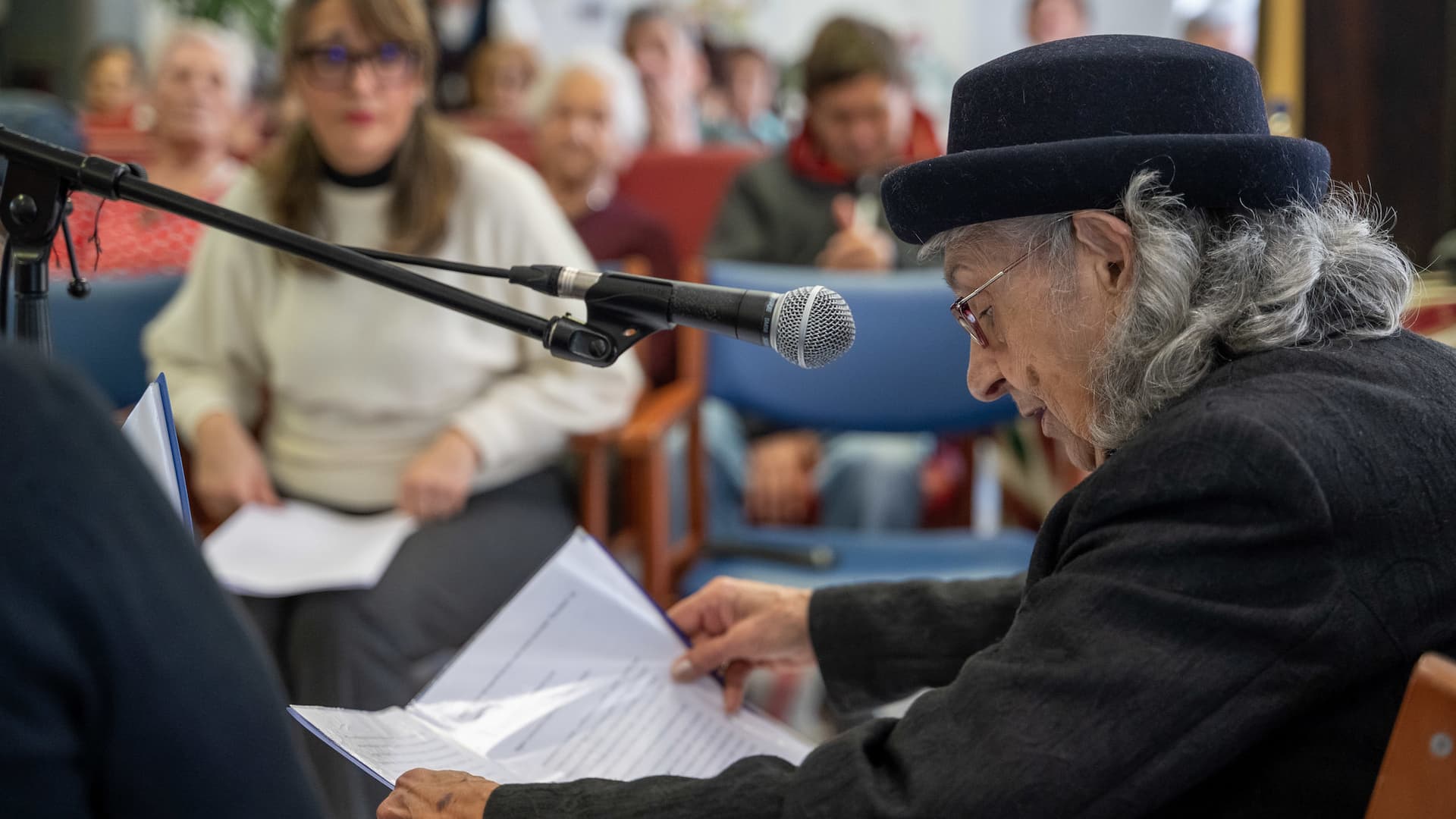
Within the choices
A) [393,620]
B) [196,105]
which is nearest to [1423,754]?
[393,620]

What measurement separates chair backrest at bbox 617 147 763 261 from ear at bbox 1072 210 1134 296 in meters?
3.01

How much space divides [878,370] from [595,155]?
1139mm

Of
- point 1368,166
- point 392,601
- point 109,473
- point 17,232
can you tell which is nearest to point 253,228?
point 17,232

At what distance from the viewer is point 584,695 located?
3.80 feet

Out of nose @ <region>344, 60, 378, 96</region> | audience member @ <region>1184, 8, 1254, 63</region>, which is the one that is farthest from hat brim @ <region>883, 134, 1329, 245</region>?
audience member @ <region>1184, 8, 1254, 63</region>

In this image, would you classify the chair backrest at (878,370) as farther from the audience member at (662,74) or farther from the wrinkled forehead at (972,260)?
the audience member at (662,74)

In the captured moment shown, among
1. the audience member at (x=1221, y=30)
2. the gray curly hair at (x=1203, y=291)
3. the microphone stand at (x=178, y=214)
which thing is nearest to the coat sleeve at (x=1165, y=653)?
the gray curly hair at (x=1203, y=291)

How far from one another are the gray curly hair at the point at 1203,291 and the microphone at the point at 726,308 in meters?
0.16

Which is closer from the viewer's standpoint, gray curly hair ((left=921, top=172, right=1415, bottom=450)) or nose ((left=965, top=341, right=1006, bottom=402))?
gray curly hair ((left=921, top=172, right=1415, bottom=450))

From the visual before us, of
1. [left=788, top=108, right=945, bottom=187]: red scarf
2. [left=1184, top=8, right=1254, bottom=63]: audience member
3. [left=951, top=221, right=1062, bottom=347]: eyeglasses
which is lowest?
[left=788, top=108, right=945, bottom=187]: red scarf

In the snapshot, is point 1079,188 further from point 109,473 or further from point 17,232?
point 17,232

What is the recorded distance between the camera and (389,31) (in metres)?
2.04

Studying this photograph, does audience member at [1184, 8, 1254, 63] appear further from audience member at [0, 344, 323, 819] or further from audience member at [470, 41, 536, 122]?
audience member at [0, 344, 323, 819]

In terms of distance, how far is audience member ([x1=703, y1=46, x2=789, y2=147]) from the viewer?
619 cm
